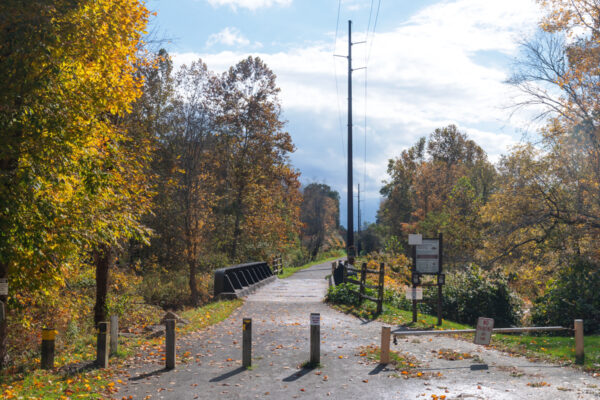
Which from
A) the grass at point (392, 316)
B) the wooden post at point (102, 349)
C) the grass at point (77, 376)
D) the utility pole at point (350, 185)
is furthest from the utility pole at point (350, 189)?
the wooden post at point (102, 349)

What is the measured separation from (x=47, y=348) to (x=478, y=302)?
613 inches

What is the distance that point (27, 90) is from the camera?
7785mm

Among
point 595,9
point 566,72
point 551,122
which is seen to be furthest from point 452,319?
point 595,9

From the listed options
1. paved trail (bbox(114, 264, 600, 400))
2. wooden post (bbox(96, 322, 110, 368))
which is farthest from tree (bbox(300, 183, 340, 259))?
wooden post (bbox(96, 322, 110, 368))

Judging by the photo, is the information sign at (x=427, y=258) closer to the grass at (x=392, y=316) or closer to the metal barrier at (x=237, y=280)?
the grass at (x=392, y=316)

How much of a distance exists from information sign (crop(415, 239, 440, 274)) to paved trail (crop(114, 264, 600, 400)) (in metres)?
3.02

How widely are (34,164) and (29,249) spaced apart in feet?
4.47

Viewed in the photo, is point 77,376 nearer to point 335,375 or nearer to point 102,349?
point 102,349

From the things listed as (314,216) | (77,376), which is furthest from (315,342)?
(314,216)

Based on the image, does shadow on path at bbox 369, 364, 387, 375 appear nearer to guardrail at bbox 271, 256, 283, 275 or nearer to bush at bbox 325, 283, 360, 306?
bush at bbox 325, 283, 360, 306

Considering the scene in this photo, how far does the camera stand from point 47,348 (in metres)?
9.20

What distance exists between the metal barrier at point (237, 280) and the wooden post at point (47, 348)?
1076cm

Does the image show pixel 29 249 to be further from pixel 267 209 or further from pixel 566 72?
pixel 267 209

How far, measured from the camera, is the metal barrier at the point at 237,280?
797 inches
